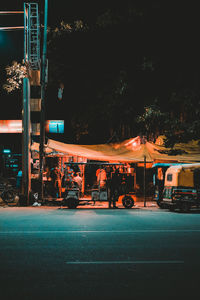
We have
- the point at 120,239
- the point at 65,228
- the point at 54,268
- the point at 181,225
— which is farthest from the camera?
the point at 181,225

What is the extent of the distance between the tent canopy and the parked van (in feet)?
15.6

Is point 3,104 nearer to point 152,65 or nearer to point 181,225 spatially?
point 152,65

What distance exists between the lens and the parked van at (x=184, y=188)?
693 inches

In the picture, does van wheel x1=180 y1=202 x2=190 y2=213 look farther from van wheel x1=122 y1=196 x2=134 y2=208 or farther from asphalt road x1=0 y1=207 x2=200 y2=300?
asphalt road x1=0 y1=207 x2=200 y2=300

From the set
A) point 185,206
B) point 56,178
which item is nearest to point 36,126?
point 56,178

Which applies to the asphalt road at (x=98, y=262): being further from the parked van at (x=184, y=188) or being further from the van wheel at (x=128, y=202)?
the van wheel at (x=128, y=202)

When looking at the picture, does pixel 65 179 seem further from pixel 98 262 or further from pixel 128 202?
pixel 98 262

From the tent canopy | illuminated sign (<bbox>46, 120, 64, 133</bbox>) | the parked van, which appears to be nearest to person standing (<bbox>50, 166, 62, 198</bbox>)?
the tent canopy

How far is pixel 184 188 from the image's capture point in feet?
58.1

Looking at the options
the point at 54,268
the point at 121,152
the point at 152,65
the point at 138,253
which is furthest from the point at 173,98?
the point at 54,268

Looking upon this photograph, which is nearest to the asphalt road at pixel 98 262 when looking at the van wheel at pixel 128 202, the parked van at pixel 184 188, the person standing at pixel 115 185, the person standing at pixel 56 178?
the parked van at pixel 184 188

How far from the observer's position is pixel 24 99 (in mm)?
21188

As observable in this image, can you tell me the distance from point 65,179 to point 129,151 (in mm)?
5614

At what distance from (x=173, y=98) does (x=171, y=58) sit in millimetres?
2337
